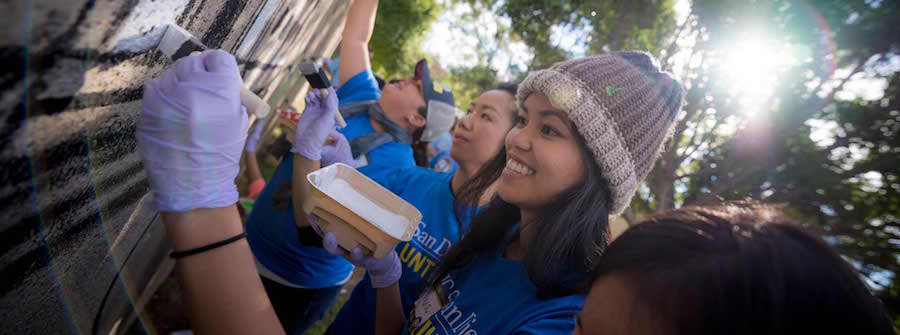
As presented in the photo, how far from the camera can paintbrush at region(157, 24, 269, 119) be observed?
1.18 meters

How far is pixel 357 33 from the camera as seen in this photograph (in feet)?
10.1

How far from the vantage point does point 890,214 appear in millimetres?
3393

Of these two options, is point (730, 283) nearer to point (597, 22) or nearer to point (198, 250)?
point (198, 250)

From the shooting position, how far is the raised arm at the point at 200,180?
1.04 m

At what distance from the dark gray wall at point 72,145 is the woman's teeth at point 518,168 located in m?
1.37

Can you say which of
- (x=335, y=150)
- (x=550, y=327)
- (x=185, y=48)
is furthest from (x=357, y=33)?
(x=550, y=327)

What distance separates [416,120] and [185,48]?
2.18 meters

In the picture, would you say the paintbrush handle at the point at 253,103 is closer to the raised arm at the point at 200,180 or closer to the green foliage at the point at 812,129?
the raised arm at the point at 200,180

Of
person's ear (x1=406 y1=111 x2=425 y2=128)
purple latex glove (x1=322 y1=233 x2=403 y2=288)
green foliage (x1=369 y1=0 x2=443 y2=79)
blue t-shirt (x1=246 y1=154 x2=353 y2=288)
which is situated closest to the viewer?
purple latex glove (x1=322 y1=233 x2=403 y2=288)

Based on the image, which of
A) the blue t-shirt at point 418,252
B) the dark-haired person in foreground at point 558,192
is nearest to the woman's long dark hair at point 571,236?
the dark-haired person in foreground at point 558,192

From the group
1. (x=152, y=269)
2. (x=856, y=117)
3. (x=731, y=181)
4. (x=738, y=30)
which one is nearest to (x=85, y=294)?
(x=152, y=269)

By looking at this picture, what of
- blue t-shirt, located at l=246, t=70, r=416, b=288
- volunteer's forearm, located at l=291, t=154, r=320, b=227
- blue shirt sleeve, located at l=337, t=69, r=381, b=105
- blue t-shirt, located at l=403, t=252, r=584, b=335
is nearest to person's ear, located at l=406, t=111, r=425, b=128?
blue shirt sleeve, located at l=337, t=69, r=381, b=105

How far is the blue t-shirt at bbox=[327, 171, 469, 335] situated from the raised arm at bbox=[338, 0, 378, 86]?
47.9 inches

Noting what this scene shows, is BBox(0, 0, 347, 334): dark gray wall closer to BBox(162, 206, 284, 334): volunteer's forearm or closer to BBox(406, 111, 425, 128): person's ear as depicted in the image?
BBox(162, 206, 284, 334): volunteer's forearm
